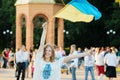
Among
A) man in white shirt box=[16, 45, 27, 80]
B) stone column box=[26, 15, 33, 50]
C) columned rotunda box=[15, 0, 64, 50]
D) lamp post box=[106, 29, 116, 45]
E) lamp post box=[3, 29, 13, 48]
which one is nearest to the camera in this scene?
man in white shirt box=[16, 45, 27, 80]

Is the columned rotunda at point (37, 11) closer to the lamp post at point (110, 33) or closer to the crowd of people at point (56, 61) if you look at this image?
the crowd of people at point (56, 61)

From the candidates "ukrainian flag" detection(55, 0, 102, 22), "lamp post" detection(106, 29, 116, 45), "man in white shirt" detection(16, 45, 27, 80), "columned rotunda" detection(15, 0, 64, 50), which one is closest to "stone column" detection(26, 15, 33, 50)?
"columned rotunda" detection(15, 0, 64, 50)

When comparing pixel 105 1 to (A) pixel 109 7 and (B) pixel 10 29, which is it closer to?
(A) pixel 109 7

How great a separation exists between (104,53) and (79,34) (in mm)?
36226

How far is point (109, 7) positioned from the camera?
55625 mm

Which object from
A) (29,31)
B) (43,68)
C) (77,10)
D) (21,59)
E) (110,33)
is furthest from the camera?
(110,33)

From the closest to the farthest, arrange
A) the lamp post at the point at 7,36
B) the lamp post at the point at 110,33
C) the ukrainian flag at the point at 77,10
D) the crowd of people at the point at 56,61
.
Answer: the crowd of people at the point at 56,61 → the ukrainian flag at the point at 77,10 → the lamp post at the point at 110,33 → the lamp post at the point at 7,36

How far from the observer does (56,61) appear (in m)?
8.34

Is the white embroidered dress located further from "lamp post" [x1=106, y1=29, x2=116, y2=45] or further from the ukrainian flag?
"lamp post" [x1=106, y1=29, x2=116, y2=45]

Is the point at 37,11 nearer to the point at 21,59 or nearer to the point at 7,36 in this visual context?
the point at 21,59

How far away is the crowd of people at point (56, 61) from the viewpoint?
8223 mm

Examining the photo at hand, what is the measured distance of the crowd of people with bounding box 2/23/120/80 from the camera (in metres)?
8.22

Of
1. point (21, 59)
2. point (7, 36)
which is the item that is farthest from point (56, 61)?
point (7, 36)

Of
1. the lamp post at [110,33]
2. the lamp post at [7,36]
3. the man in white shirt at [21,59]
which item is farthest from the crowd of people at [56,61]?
the lamp post at [7,36]
